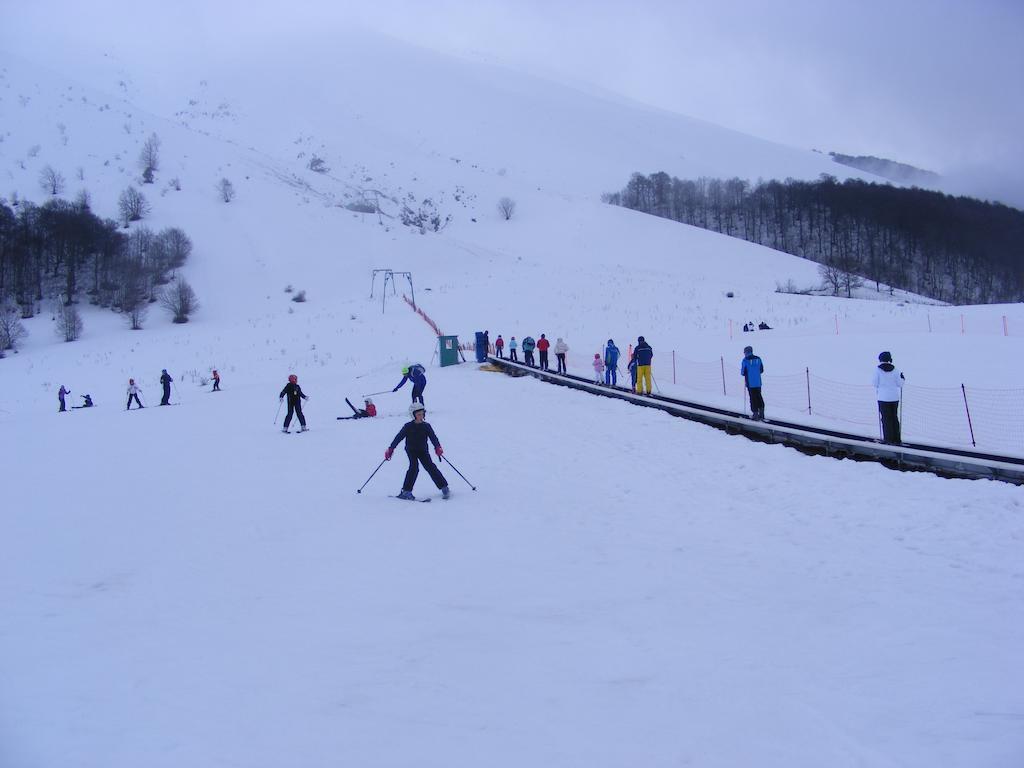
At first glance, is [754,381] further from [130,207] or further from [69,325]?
[130,207]

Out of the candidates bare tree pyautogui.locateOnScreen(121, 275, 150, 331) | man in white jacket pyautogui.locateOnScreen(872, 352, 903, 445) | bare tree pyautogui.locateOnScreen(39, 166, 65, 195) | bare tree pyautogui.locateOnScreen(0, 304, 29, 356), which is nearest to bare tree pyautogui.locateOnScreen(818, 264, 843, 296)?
man in white jacket pyautogui.locateOnScreen(872, 352, 903, 445)

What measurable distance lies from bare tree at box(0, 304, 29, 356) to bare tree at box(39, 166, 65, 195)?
52.1 feet

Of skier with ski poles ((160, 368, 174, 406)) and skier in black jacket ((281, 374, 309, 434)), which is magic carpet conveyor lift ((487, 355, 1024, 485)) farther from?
skier with ski poles ((160, 368, 174, 406))

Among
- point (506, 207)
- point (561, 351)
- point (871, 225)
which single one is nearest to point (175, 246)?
point (561, 351)

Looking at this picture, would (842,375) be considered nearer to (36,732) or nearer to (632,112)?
(36,732)

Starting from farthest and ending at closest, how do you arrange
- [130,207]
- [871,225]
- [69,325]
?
1. [871,225]
2. [130,207]
3. [69,325]

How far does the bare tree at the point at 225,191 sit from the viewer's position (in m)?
57.6

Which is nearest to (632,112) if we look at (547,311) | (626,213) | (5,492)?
(626,213)

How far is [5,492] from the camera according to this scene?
11.0 metres

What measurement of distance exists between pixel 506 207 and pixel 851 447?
235 ft

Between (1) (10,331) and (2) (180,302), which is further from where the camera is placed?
(2) (180,302)

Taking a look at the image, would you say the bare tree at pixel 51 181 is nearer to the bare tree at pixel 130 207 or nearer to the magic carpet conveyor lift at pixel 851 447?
the bare tree at pixel 130 207

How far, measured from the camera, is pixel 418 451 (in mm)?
10086

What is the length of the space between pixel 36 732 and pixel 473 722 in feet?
8.40
